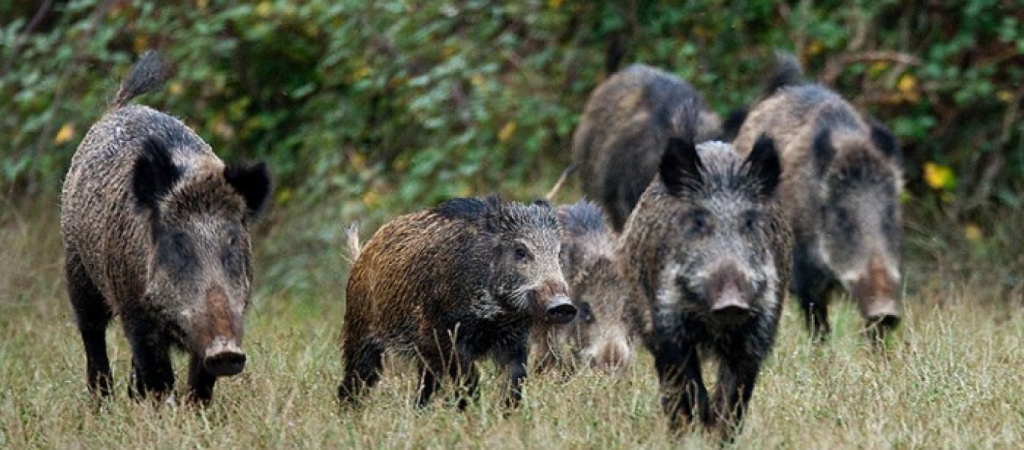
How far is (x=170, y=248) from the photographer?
532 centimetres

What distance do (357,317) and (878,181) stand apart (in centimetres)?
291

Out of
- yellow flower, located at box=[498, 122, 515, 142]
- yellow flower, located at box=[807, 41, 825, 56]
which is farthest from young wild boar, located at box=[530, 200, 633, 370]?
yellow flower, located at box=[807, 41, 825, 56]

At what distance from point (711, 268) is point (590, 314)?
6.44 ft

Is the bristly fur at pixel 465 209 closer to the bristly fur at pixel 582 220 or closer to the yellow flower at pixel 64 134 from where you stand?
the bristly fur at pixel 582 220

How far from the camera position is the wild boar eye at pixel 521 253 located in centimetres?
550

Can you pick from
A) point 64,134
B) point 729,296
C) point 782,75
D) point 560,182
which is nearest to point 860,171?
point 782,75

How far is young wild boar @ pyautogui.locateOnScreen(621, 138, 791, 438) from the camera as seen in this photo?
16.0 feet

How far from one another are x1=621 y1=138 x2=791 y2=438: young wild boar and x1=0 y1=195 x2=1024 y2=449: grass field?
0.14m

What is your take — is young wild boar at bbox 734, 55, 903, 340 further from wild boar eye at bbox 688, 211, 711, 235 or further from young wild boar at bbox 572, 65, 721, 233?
wild boar eye at bbox 688, 211, 711, 235

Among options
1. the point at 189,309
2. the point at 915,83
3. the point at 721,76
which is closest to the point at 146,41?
the point at 721,76

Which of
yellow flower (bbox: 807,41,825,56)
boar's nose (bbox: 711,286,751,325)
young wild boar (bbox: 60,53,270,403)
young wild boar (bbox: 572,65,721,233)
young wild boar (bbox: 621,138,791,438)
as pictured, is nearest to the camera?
boar's nose (bbox: 711,286,751,325)

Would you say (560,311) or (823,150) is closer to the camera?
(560,311)

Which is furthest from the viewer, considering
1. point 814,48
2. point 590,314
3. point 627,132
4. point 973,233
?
point 814,48

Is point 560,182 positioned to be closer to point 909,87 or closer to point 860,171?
point 860,171
